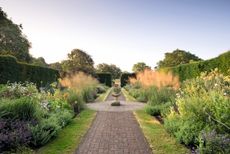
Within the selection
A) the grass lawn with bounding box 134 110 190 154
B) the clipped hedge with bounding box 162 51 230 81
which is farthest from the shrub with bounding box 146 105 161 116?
the clipped hedge with bounding box 162 51 230 81

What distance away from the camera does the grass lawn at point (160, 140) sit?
5680mm

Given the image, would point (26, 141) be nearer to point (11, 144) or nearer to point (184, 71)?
point (11, 144)

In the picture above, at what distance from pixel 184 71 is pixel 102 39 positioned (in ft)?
21.6

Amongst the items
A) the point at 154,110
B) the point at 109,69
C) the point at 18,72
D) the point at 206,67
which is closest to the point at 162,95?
the point at 154,110

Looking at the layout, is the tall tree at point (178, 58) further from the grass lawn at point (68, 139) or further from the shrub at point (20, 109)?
the shrub at point (20, 109)

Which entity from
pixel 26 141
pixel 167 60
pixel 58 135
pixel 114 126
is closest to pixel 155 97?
pixel 114 126

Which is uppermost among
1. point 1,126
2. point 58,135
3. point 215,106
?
point 215,106

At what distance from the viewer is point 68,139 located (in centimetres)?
660

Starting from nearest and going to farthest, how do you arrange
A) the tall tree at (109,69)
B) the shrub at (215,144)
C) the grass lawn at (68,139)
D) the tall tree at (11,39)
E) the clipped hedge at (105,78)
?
the shrub at (215,144)
the grass lawn at (68,139)
the tall tree at (11,39)
the clipped hedge at (105,78)
the tall tree at (109,69)

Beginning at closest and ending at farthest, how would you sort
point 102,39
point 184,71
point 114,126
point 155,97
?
point 114,126 < point 155,97 < point 102,39 < point 184,71

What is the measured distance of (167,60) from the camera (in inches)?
2116

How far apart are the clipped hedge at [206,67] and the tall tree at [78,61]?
15.3 meters

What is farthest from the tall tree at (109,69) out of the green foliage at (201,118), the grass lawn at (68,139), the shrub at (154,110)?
the green foliage at (201,118)

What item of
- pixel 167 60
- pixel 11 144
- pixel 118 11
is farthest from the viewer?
pixel 167 60
